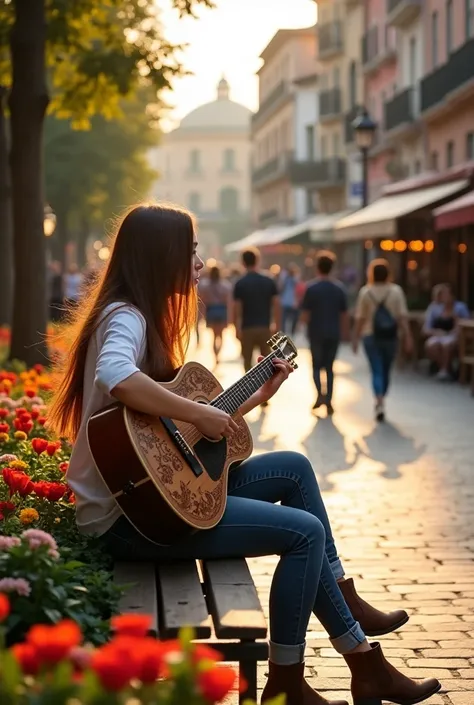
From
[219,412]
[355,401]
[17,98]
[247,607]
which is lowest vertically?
[355,401]

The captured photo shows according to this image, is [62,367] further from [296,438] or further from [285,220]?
[285,220]

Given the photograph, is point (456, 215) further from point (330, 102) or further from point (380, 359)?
point (330, 102)

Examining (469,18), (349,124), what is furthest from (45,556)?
(349,124)

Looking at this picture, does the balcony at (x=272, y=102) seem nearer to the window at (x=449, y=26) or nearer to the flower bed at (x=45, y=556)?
the window at (x=449, y=26)

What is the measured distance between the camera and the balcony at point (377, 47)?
4506 cm

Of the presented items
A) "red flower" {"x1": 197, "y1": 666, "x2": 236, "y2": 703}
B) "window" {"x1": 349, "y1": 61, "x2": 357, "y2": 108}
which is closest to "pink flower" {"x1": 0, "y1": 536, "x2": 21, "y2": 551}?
"red flower" {"x1": 197, "y1": 666, "x2": 236, "y2": 703}

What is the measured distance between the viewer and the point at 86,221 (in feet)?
161

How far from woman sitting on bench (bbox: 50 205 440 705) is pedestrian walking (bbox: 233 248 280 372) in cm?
1231

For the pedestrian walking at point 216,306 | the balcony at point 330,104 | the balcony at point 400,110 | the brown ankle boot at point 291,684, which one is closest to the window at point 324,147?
the balcony at point 330,104

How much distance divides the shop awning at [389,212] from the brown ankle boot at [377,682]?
20.8m

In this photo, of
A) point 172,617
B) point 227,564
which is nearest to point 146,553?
point 227,564

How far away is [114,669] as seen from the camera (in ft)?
7.02

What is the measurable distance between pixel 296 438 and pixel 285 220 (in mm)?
63298

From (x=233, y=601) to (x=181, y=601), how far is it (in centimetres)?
14
